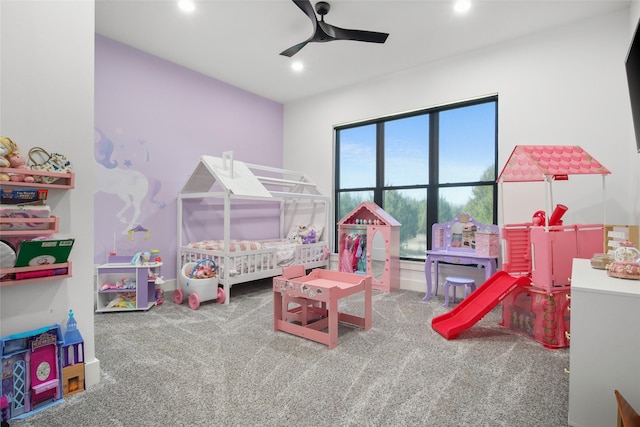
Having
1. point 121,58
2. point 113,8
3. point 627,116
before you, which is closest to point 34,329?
point 113,8

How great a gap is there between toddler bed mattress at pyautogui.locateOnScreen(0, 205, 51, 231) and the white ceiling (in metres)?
2.48

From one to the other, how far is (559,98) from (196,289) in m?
4.52

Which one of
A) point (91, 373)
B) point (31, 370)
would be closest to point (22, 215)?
point (31, 370)

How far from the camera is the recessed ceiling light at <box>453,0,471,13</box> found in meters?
3.14

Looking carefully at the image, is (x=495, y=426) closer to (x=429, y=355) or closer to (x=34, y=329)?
(x=429, y=355)

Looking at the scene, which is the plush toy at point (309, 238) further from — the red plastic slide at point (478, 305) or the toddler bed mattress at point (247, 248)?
the red plastic slide at point (478, 305)

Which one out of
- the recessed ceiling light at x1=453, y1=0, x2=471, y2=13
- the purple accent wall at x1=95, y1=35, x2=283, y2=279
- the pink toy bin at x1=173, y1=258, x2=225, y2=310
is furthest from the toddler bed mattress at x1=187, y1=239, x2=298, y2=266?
the recessed ceiling light at x1=453, y1=0, x2=471, y2=13

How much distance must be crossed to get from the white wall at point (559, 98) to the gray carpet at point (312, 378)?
5.41 feet

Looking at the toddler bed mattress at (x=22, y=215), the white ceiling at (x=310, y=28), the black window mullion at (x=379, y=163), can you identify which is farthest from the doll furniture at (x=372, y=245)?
the toddler bed mattress at (x=22, y=215)

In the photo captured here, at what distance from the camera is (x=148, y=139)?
423cm

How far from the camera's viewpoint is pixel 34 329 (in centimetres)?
182

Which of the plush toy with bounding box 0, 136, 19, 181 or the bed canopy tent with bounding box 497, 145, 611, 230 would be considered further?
the bed canopy tent with bounding box 497, 145, 611, 230

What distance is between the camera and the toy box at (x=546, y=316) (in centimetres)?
265

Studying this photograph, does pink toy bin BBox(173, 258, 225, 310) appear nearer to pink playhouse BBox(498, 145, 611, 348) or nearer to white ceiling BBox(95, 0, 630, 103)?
white ceiling BBox(95, 0, 630, 103)
